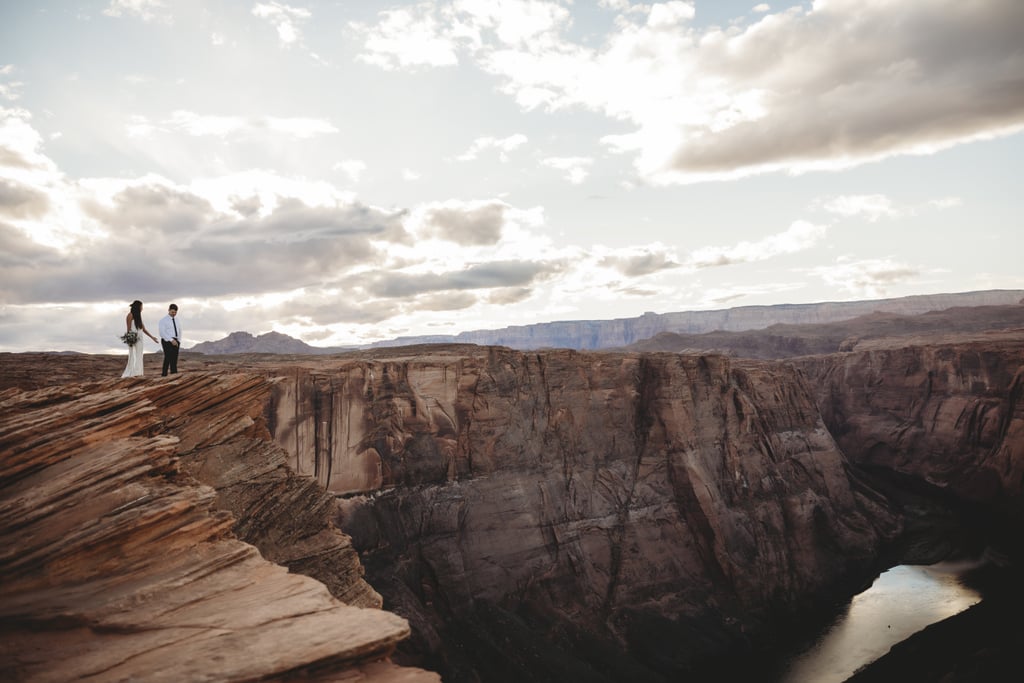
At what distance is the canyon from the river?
6.62ft

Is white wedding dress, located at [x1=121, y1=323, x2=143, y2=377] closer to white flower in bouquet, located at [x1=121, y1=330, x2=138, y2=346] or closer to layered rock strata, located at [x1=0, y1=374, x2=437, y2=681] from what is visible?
white flower in bouquet, located at [x1=121, y1=330, x2=138, y2=346]

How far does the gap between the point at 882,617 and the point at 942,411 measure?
42980mm

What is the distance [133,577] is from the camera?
32.2 feet

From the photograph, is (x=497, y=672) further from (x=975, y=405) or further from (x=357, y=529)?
(x=975, y=405)

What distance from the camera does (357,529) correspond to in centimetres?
3675

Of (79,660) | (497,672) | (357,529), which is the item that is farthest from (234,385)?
(497,672)

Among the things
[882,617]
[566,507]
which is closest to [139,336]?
[566,507]

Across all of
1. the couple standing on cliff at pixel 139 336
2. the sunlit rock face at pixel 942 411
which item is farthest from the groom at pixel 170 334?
the sunlit rock face at pixel 942 411

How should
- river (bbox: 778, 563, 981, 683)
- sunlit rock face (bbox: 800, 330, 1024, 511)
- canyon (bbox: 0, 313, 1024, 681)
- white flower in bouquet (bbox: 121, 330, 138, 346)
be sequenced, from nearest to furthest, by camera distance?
canyon (bbox: 0, 313, 1024, 681)
white flower in bouquet (bbox: 121, 330, 138, 346)
river (bbox: 778, 563, 981, 683)
sunlit rock face (bbox: 800, 330, 1024, 511)

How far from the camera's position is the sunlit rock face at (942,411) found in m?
67.6

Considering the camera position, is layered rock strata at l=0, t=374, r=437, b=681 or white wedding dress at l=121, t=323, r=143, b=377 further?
white wedding dress at l=121, t=323, r=143, b=377

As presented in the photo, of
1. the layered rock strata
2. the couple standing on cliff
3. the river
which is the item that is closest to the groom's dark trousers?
the couple standing on cliff

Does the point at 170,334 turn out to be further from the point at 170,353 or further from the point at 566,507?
the point at 566,507

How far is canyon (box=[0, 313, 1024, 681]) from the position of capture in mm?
9391
